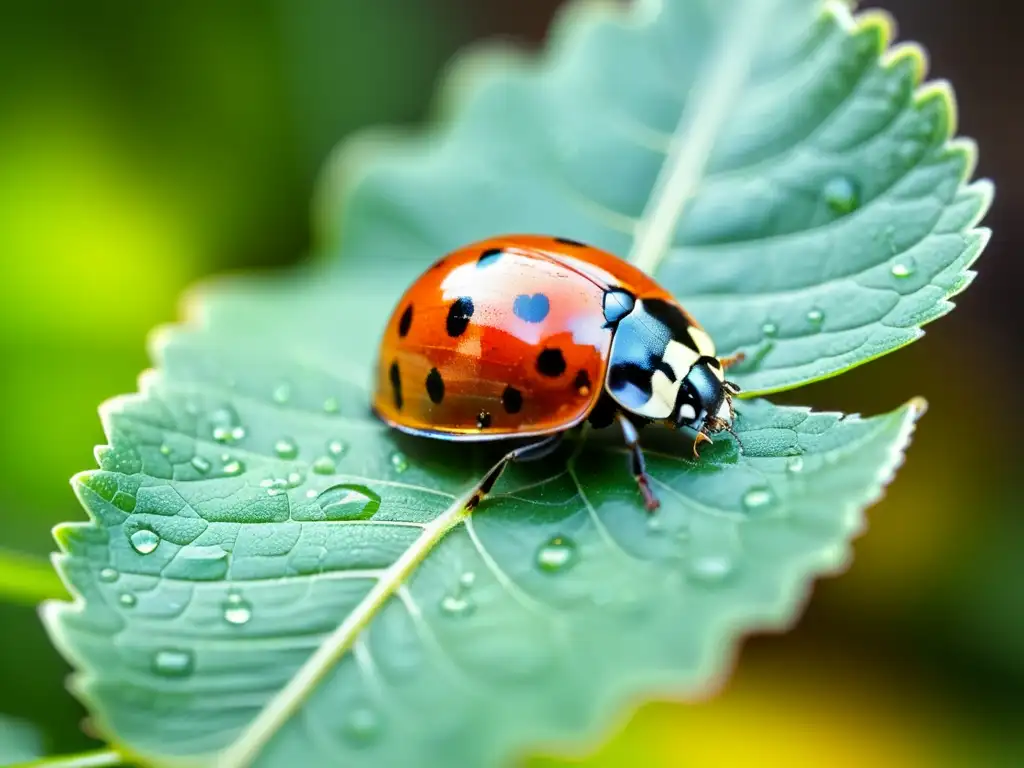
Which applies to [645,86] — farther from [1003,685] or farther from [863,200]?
[1003,685]

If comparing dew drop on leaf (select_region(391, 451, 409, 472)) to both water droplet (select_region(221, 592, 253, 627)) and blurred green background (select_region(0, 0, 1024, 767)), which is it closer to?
water droplet (select_region(221, 592, 253, 627))

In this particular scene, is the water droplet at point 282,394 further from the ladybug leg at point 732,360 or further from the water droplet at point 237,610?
the ladybug leg at point 732,360

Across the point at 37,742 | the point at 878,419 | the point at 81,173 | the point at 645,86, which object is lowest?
the point at 37,742

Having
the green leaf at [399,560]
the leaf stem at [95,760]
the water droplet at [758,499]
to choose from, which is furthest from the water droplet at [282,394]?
the water droplet at [758,499]

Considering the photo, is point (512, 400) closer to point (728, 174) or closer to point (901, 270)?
point (901, 270)

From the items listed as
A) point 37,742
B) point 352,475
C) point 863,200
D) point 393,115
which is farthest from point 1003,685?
point 393,115

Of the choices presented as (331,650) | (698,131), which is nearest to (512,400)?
(331,650)

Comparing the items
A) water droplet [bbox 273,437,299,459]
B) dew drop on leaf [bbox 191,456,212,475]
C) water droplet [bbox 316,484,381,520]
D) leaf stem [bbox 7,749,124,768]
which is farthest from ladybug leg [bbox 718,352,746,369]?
leaf stem [bbox 7,749,124,768]
